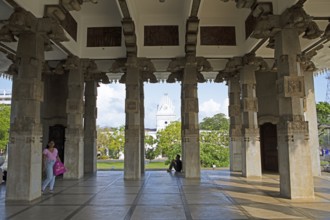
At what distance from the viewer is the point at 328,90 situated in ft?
118

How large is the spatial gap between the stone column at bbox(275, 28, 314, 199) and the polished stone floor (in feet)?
1.41

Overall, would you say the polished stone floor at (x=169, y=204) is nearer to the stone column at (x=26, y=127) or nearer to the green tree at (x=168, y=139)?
the stone column at (x=26, y=127)

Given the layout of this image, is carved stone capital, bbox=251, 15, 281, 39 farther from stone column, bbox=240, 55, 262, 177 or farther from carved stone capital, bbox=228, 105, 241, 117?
carved stone capital, bbox=228, 105, 241, 117

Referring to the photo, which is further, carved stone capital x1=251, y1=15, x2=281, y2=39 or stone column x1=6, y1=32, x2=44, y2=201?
carved stone capital x1=251, y1=15, x2=281, y2=39

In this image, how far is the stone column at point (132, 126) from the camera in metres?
11.9

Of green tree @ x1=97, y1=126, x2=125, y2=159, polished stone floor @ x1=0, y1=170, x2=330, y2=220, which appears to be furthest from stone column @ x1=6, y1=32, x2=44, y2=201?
green tree @ x1=97, y1=126, x2=125, y2=159

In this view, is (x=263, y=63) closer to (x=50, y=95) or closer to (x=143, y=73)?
(x=143, y=73)

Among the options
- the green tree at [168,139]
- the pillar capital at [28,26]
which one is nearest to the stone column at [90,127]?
the pillar capital at [28,26]

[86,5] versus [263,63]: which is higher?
[86,5]

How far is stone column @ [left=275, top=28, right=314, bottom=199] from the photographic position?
24.3 feet

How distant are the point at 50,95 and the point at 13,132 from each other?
6676 mm

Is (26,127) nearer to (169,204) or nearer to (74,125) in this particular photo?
(169,204)

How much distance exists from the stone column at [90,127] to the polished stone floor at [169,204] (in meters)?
4.73

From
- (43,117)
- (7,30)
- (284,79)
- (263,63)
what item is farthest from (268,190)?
(43,117)
